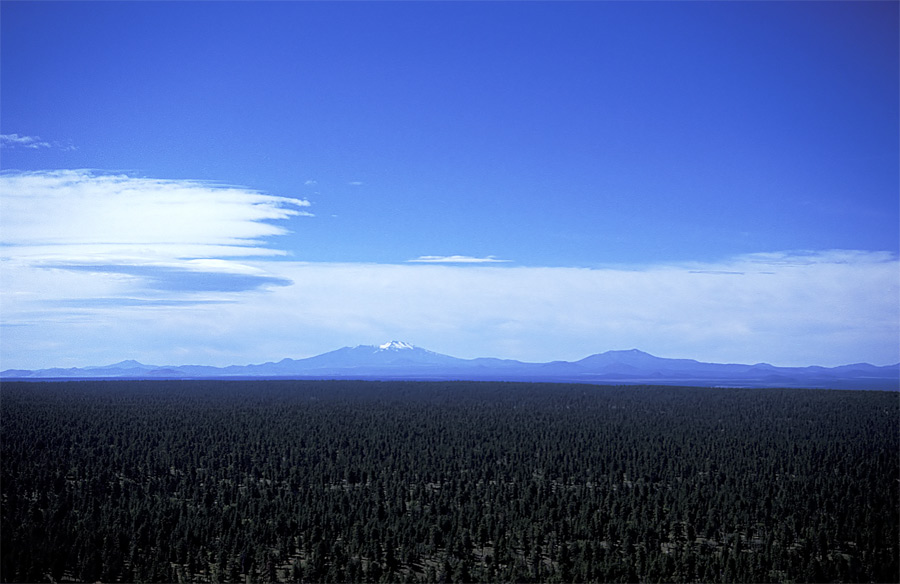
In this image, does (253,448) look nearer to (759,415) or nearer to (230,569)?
(230,569)

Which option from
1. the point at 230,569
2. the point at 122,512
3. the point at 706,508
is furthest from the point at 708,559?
the point at 122,512

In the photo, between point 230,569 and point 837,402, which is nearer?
point 230,569

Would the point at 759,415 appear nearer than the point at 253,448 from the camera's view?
No

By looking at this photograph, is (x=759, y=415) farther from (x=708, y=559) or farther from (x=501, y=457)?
(x=708, y=559)

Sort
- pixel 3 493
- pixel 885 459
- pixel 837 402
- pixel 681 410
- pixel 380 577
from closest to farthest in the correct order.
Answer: pixel 380 577
pixel 3 493
pixel 885 459
pixel 681 410
pixel 837 402

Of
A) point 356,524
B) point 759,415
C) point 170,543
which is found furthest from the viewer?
point 759,415

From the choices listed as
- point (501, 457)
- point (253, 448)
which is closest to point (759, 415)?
point (501, 457)
